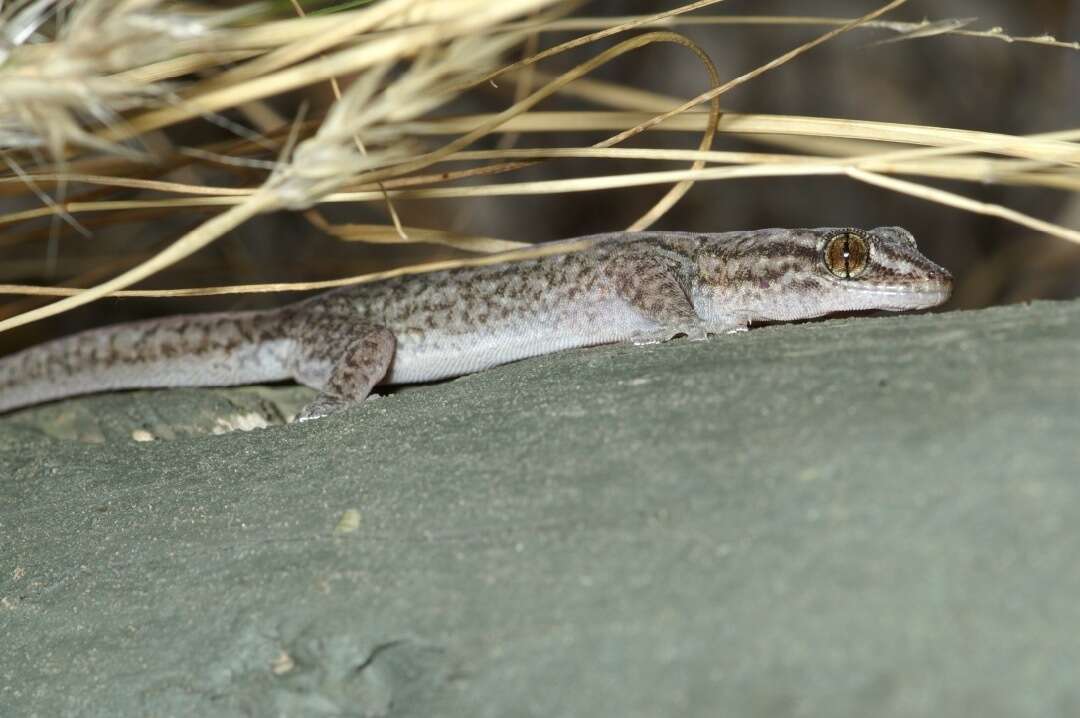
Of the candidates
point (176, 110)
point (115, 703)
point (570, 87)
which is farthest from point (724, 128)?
point (115, 703)

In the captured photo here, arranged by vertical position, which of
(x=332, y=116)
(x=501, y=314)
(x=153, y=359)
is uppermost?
(x=332, y=116)

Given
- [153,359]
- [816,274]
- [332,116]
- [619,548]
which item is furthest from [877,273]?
[153,359]

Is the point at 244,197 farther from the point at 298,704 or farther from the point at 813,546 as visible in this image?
the point at 813,546

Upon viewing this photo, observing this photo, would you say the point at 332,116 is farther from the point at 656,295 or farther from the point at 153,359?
the point at 153,359

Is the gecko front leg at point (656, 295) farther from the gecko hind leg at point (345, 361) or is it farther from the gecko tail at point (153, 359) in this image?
the gecko tail at point (153, 359)

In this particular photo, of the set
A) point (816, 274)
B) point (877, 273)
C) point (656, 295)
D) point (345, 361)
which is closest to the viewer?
point (877, 273)

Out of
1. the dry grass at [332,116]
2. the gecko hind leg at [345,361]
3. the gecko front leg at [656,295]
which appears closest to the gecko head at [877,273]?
the gecko front leg at [656,295]

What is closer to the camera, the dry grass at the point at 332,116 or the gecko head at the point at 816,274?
the dry grass at the point at 332,116
